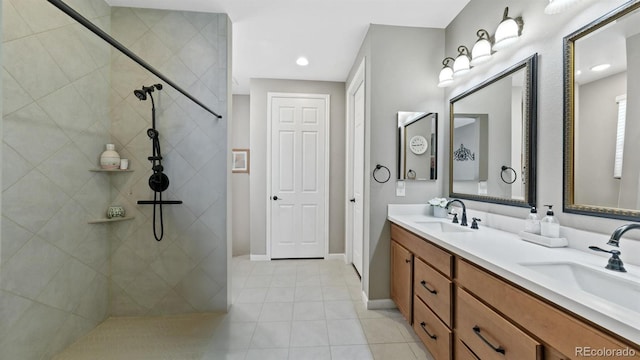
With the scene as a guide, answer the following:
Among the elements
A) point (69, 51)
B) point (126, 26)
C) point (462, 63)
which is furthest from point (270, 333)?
point (126, 26)

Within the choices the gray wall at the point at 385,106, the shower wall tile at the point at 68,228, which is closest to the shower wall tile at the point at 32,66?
the shower wall tile at the point at 68,228

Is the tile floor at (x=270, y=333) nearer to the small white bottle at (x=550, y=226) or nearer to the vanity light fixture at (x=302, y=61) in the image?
the small white bottle at (x=550, y=226)

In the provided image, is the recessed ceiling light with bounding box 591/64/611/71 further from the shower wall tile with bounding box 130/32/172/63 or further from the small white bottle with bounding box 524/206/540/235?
the shower wall tile with bounding box 130/32/172/63

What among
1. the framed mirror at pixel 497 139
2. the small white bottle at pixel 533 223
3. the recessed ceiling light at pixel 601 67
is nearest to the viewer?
the recessed ceiling light at pixel 601 67

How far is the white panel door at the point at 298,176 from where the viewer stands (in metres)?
3.52

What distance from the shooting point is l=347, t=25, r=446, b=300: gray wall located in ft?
7.34

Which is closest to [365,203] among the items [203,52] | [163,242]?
[163,242]

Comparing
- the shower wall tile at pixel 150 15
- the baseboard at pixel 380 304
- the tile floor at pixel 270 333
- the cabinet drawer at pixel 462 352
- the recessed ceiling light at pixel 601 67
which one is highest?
the shower wall tile at pixel 150 15

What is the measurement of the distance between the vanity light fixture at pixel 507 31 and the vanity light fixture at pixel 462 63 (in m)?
0.32

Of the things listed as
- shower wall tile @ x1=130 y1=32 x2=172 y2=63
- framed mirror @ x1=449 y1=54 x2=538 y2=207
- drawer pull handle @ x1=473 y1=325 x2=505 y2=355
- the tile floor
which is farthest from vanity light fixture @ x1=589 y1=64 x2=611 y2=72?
shower wall tile @ x1=130 y1=32 x2=172 y2=63

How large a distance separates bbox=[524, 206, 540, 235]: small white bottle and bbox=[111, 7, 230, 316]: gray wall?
7.21ft

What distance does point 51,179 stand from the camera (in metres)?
1.59

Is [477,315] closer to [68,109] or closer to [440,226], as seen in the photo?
[440,226]

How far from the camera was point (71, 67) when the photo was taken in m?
1.72
